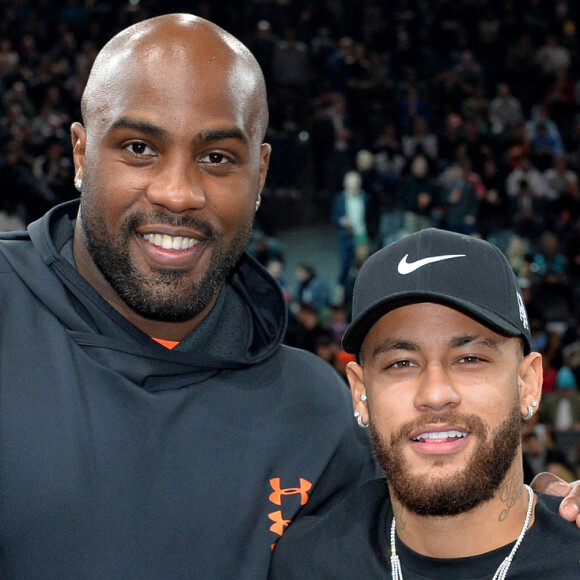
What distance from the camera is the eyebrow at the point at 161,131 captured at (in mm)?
2291

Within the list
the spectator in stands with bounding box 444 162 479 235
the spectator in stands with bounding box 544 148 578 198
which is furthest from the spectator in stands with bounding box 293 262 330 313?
the spectator in stands with bounding box 544 148 578 198

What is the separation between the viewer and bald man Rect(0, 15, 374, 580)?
2.19m

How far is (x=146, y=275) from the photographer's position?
2367 mm

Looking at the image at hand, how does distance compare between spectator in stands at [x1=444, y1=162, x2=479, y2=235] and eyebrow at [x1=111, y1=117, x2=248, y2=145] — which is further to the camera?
spectator in stands at [x1=444, y1=162, x2=479, y2=235]

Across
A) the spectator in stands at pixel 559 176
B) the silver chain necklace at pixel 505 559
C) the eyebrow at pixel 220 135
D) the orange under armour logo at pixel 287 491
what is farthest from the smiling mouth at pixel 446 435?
the spectator in stands at pixel 559 176

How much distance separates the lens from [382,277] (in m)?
2.28

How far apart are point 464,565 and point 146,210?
1138 millimetres

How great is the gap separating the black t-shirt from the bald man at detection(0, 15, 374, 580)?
3.4 inches

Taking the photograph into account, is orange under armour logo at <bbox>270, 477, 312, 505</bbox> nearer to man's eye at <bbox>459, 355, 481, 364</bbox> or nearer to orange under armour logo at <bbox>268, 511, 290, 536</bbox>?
orange under armour logo at <bbox>268, 511, 290, 536</bbox>

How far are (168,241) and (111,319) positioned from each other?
0.28 meters

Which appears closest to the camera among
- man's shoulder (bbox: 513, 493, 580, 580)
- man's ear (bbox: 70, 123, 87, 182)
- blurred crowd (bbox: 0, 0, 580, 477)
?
man's shoulder (bbox: 513, 493, 580, 580)

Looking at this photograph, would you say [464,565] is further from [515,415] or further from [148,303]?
[148,303]

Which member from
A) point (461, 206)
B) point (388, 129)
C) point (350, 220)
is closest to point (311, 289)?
point (350, 220)

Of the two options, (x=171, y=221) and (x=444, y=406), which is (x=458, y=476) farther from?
(x=171, y=221)
